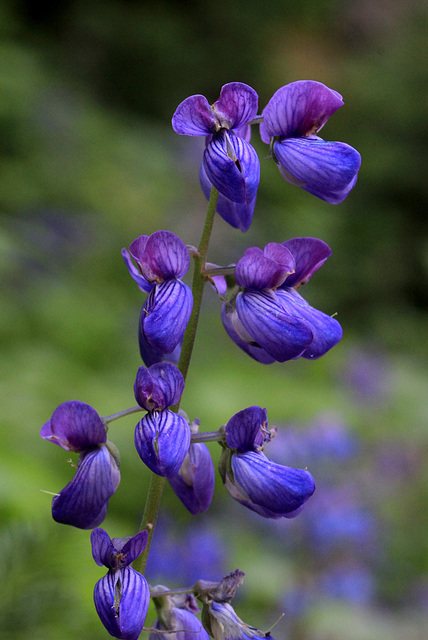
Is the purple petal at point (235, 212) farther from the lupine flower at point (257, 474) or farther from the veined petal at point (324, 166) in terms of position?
the lupine flower at point (257, 474)

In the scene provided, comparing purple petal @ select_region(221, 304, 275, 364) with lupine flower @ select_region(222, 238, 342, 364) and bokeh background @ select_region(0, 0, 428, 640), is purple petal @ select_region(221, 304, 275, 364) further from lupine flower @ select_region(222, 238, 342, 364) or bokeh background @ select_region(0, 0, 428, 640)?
bokeh background @ select_region(0, 0, 428, 640)

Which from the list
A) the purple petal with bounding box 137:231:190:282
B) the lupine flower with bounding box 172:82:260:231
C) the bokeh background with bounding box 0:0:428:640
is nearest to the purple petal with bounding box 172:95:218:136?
the lupine flower with bounding box 172:82:260:231

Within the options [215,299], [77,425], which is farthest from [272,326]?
[215,299]

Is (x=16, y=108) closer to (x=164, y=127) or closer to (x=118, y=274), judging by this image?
(x=118, y=274)

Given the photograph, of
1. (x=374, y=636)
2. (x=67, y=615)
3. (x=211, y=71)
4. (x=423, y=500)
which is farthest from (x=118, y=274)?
(x=211, y=71)

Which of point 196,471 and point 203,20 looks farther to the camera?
point 203,20

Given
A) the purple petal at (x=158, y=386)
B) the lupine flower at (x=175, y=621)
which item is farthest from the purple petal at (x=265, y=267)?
the lupine flower at (x=175, y=621)
